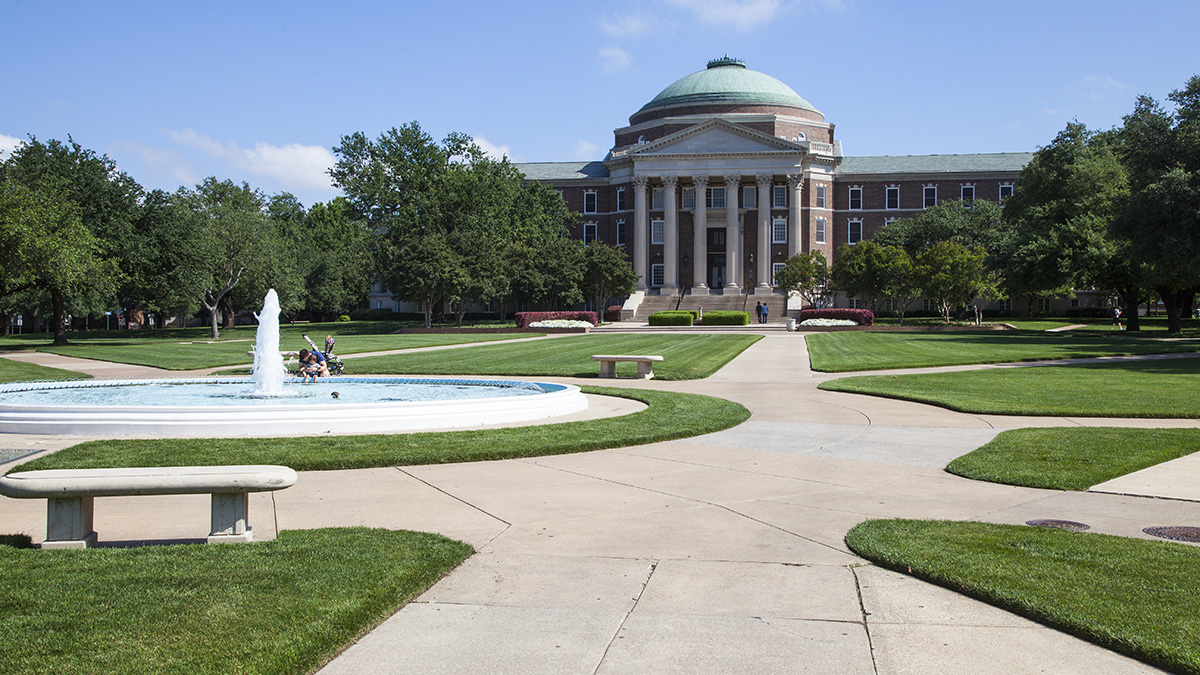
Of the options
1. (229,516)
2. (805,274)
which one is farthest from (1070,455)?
(805,274)

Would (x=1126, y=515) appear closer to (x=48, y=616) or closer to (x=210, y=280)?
(x=48, y=616)

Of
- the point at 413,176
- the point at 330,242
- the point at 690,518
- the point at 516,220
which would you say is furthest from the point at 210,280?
the point at 690,518

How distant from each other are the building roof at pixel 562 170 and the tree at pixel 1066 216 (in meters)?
44.4

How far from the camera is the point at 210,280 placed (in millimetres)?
54000

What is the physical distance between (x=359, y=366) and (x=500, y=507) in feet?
63.7

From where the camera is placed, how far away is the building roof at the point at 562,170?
94.9 metres

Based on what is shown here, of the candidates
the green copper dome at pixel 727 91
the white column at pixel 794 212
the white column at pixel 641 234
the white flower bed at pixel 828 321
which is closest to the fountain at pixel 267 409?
the white flower bed at pixel 828 321

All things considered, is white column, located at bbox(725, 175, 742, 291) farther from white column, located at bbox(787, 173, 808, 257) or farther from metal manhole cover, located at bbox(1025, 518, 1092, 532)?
metal manhole cover, located at bbox(1025, 518, 1092, 532)

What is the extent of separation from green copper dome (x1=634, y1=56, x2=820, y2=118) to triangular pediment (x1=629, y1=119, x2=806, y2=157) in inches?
343

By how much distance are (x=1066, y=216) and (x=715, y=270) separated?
40.3 meters

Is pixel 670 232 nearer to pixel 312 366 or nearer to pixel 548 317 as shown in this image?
pixel 548 317

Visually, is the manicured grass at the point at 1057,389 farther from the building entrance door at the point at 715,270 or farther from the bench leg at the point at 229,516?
the building entrance door at the point at 715,270

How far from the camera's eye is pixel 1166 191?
33125mm

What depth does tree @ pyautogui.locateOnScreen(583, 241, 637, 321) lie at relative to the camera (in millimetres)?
71750
